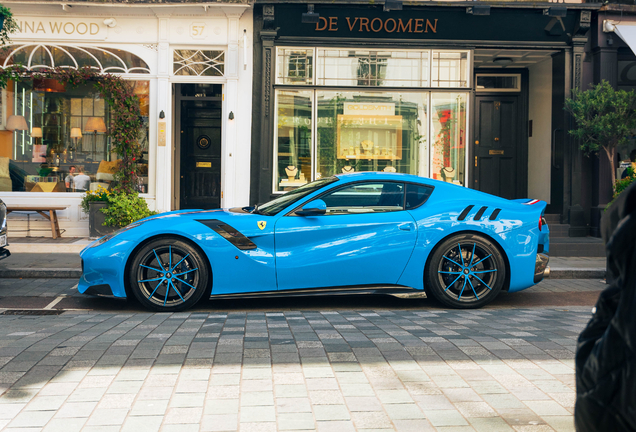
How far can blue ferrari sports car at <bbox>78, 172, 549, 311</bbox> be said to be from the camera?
555cm

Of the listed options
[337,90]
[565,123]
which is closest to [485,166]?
[565,123]

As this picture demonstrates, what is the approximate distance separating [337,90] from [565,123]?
4.60m

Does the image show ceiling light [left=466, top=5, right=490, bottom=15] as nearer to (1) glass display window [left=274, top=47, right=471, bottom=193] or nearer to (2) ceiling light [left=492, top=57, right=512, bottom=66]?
(1) glass display window [left=274, top=47, right=471, bottom=193]

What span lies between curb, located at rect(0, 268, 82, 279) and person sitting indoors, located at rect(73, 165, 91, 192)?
4.21 m

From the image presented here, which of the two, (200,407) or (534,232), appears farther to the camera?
(534,232)

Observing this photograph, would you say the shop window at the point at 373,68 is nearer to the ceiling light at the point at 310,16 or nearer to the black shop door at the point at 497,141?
the ceiling light at the point at 310,16

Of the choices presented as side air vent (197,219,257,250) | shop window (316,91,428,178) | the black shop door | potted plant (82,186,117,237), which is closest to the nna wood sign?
shop window (316,91,428,178)

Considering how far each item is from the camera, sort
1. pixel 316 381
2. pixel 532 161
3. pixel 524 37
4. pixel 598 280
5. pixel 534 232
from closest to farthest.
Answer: pixel 316 381
pixel 534 232
pixel 598 280
pixel 524 37
pixel 532 161

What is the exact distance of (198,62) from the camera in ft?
37.8

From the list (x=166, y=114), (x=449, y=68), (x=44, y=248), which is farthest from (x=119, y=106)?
(x=449, y=68)

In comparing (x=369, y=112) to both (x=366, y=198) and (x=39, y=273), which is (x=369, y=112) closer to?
(x=366, y=198)

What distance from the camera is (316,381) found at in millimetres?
2914

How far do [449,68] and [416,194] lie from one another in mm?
6529

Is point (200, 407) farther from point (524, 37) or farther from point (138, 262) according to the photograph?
point (524, 37)
